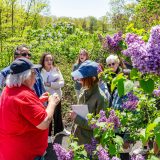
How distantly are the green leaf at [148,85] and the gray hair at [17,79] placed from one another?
167 cm

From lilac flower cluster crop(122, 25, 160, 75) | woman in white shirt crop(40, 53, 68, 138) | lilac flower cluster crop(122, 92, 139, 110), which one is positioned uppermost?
lilac flower cluster crop(122, 25, 160, 75)

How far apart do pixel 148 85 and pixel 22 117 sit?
161cm

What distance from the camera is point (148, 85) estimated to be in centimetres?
150

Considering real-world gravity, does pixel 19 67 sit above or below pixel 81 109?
above

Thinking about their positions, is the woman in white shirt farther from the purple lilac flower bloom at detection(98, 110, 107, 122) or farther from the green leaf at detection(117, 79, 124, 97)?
the green leaf at detection(117, 79, 124, 97)

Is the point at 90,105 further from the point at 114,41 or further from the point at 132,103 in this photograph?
the point at 114,41

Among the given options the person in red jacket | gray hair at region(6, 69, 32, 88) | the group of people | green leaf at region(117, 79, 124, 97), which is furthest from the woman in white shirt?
green leaf at region(117, 79, 124, 97)

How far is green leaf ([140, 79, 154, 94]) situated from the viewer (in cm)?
149

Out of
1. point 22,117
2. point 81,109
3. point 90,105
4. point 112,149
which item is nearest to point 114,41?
point 112,149

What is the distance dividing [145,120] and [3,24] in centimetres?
1629

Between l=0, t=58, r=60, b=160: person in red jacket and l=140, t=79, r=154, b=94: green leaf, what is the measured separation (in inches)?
58.7

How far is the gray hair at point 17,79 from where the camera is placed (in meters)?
2.98

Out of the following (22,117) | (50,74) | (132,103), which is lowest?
(50,74)

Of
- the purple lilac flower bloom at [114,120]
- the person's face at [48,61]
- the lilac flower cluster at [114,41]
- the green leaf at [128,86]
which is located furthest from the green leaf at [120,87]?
the person's face at [48,61]
